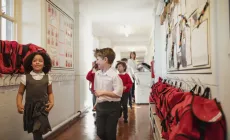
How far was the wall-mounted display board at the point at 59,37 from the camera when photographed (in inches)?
147

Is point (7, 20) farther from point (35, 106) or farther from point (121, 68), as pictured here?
point (121, 68)

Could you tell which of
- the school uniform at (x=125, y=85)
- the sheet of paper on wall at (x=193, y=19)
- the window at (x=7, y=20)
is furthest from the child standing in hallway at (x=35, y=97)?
the school uniform at (x=125, y=85)

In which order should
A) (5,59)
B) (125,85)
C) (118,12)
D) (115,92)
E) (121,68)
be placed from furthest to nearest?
1. (118,12)
2. (121,68)
3. (125,85)
4. (5,59)
5. (115,92)

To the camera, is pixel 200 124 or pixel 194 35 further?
pixel 194 35

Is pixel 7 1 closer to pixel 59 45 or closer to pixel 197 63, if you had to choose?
pixel 59 45

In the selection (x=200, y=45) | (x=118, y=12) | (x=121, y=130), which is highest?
(x=118, y=12)

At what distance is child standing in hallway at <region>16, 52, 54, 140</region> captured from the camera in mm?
2164

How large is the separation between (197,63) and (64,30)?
3.22 metres

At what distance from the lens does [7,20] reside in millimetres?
2902

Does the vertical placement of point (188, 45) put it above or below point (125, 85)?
above

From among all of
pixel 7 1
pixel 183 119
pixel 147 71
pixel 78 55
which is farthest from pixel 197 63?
pixel 147 71

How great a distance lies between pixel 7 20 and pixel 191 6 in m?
2.19

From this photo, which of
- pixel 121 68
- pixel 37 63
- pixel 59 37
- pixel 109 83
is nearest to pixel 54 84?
pixel 59 37

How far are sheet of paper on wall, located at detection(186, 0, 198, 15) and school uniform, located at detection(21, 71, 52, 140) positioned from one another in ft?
5.08
